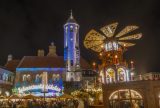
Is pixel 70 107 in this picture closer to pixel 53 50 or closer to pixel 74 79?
pixel 74 79

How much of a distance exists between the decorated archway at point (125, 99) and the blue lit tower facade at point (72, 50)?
115 feet

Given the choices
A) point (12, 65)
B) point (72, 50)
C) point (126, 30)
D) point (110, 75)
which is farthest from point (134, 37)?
point (12, 65)

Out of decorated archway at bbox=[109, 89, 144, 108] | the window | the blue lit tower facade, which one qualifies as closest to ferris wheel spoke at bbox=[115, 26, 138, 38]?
the window

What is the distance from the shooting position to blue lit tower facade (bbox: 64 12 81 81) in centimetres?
6569

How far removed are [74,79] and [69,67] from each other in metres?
4.32

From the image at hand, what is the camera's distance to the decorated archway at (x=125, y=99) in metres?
27.3

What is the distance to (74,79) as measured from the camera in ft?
212

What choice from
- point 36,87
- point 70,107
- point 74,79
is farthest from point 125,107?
point 74,79

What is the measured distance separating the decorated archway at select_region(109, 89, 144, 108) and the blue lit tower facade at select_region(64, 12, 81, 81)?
1377 inches

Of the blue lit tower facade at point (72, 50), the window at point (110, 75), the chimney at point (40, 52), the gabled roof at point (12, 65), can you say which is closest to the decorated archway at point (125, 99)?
the window at point (110, 75)

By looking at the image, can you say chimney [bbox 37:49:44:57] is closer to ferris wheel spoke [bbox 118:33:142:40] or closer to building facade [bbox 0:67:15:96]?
Result: building facade [bbox 0:67:15:96]

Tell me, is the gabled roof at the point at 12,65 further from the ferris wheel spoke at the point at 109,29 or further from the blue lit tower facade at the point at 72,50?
the ferris wheel spoke at the point at 109,29

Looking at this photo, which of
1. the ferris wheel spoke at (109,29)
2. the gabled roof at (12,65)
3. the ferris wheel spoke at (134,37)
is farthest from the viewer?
the gabled roof at (12,65)

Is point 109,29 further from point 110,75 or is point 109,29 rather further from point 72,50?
point 72,50
